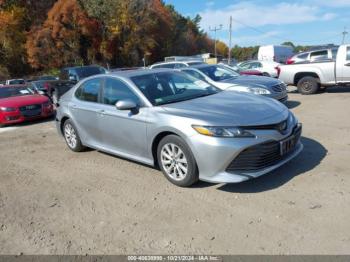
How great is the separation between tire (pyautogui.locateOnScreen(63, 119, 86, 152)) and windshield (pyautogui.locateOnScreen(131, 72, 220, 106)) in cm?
195

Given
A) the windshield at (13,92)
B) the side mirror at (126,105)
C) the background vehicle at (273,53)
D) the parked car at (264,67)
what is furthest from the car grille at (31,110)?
the background vehicle at (273,53)

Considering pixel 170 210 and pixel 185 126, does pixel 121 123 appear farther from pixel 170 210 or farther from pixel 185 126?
pixel 170 210

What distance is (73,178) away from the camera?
5.44 meters

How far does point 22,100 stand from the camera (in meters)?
11.1

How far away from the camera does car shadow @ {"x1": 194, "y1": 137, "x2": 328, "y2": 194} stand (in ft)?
14.5

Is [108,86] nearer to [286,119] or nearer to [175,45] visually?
[286,119]

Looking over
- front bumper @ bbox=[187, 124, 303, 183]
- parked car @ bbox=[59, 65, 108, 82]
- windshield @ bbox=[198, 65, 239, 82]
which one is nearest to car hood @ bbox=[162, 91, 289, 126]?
front bumper @ bbox=[187, 124, 303, 183]

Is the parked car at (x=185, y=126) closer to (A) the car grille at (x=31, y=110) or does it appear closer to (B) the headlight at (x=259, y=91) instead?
(B) the headlight at (x=259, y=91)

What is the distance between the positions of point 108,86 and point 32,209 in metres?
2.29

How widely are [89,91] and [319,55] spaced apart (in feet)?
31.7

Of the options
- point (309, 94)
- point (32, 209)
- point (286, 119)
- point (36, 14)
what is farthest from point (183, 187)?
point (36, 14)

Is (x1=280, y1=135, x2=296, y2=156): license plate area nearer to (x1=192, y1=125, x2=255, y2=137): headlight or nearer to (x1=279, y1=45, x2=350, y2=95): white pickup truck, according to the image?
(x1=192, y1=125, x2=255, y2=137): headlight

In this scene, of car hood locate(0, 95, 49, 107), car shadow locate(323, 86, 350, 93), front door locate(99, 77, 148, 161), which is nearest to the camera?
front door locate(99, 77, 148, 161)

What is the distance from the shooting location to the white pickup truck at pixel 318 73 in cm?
1170
